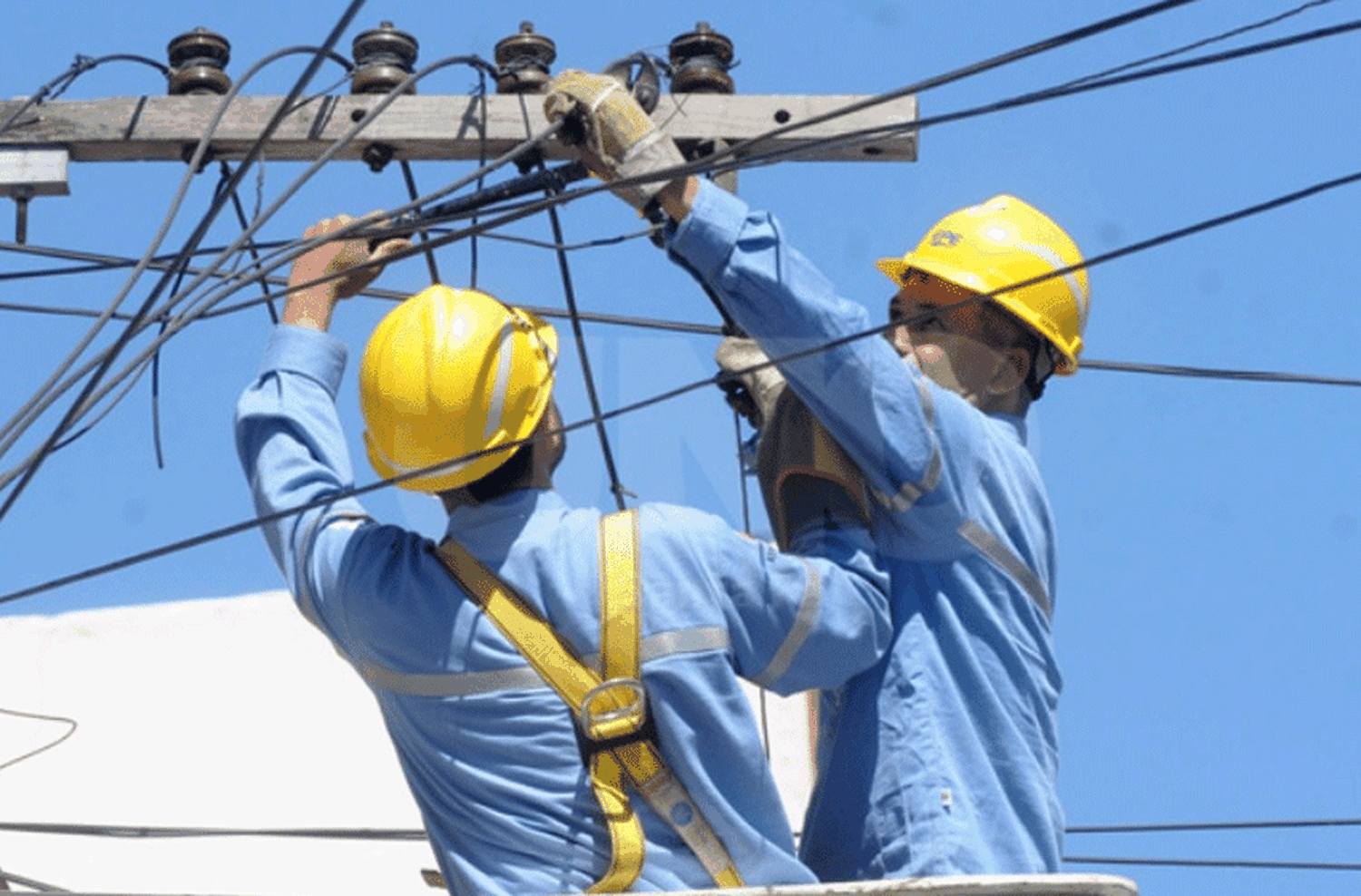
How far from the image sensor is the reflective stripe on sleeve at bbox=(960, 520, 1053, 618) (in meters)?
6.39

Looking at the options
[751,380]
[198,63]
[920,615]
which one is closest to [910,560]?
[920,615]

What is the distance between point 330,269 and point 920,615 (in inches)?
62.8

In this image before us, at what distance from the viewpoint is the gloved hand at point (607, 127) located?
6.37 m

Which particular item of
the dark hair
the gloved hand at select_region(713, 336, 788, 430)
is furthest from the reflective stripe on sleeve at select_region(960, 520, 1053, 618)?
the dark hair

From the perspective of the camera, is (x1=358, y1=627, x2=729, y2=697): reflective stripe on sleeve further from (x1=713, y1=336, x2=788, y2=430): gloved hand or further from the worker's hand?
the worker's hand

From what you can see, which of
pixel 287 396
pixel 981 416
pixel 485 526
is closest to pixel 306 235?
pixel 287 396

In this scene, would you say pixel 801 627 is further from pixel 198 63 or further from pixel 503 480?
pixel 198 63

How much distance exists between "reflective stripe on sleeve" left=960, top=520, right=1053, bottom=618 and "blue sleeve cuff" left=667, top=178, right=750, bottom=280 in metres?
0.78

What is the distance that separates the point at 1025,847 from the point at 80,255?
11.3ft

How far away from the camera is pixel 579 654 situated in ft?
19.5

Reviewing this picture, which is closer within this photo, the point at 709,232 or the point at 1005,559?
the point at 709,232

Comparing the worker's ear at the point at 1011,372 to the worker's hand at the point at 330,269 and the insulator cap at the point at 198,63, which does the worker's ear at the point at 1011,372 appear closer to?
the worker's hand at the point at 330,269

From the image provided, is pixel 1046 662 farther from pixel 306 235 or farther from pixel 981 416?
pixel 306 235

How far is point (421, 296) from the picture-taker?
253 inches
